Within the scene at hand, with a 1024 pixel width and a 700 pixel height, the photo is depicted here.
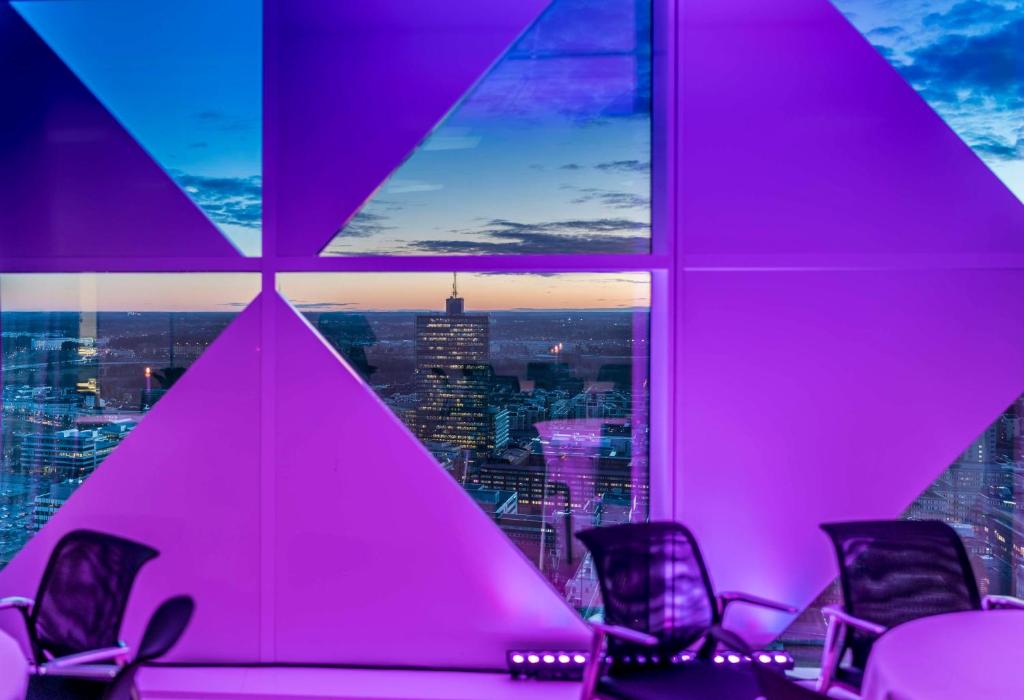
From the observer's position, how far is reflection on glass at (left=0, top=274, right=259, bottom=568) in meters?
3.96

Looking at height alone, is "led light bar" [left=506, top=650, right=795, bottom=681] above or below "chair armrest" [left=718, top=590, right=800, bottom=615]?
below

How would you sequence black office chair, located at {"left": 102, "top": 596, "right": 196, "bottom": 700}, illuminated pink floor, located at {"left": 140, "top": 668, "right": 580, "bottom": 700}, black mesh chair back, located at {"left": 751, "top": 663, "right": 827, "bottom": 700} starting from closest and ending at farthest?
black mesh chair back, located at {"left": 751, "top": 663, "right": 827, "bottom": 700}, black office chair, located at {"left": 102, "top": 596, "right": 196, "bottom": 700}, illuminated pink floor, located at {"left": 140, "top": 668, "right": 580, "bottom": 700}

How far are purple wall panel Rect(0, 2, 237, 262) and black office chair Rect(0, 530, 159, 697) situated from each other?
1.77 m

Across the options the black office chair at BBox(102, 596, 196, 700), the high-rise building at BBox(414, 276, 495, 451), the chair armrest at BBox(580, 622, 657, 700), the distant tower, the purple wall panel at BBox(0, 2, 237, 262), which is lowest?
the chair armrest at BBox(580, 622, 657, 700)

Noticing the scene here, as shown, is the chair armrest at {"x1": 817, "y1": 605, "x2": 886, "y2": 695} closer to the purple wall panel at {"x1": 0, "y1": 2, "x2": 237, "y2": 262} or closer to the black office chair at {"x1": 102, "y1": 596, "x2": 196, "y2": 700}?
the black office chair at {"x1": 102, "y1": 596, "x2": 196, "y2": 700}

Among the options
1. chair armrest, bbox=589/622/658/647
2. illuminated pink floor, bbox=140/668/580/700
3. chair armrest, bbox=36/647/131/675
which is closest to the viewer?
chair armrest, bbox=36/647/131/675

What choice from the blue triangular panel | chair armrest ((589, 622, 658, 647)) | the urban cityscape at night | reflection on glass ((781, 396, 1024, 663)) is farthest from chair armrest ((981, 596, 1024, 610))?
the urban cityscape at night

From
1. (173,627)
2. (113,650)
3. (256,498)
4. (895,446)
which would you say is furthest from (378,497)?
(895,446)

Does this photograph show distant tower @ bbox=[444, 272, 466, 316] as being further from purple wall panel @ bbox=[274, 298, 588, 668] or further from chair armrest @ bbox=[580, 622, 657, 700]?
chair armrest @ bbox=[580, 622, 657, 700]

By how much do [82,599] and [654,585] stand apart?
237 cm

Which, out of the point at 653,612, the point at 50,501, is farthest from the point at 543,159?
the point at 50,501

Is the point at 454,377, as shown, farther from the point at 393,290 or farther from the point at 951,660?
the point at 951,660

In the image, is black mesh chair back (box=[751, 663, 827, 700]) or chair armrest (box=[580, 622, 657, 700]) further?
chair armrest (box=[580, 622, 657, 700])

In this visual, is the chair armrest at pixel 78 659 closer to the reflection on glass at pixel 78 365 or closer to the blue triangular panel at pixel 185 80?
the reflection on glass at pixel 78 365
